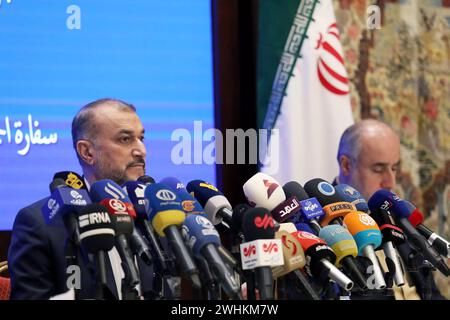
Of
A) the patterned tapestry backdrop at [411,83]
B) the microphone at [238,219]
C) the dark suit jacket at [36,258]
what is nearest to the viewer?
the microphone at [238,219]

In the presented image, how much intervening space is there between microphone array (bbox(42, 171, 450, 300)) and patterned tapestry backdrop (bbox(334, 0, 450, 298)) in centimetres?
255

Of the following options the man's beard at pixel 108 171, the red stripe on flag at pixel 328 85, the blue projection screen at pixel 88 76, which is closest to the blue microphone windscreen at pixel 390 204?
the man's beard at pixel 108 171

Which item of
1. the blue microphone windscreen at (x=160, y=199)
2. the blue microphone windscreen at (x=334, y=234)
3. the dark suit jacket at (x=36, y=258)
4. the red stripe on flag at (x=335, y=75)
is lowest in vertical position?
the dark suit jacket at (x=36, y=258)

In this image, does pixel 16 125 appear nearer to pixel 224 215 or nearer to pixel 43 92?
pixel 43 92

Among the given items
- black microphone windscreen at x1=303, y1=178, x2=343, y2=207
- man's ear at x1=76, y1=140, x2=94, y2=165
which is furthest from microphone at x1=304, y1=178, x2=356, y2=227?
man's ear at x1=76, y1=140, x2=94, y2=165

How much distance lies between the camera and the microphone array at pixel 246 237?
1.67 meters

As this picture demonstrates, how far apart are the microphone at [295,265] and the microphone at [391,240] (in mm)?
237

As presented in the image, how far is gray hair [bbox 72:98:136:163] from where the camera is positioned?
11.7ft

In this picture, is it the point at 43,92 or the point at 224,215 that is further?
the point at 43,92

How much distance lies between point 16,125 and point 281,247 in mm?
2417

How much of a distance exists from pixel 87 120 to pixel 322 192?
1.76 m

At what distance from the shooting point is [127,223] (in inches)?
68.4

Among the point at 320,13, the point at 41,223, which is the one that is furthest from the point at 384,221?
the point at 320,13

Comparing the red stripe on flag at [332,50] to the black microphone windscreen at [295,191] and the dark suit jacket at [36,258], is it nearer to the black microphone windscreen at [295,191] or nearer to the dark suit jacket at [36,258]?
the dark suit jacket at [36,258]
